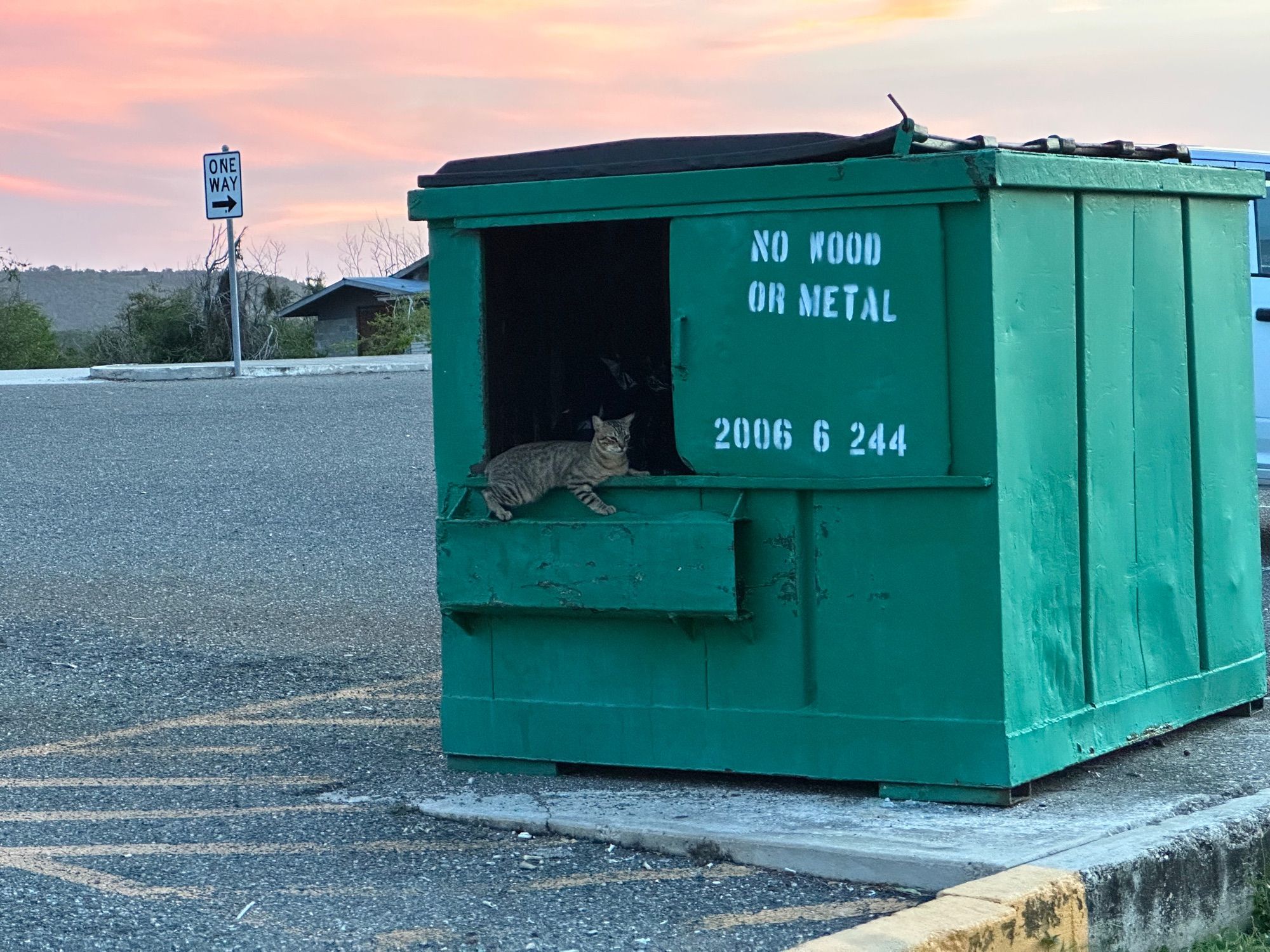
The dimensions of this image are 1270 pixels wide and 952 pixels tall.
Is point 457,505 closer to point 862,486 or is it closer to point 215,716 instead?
point 862,486

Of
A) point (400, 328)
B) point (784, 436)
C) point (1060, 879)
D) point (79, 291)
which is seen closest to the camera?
point (1060, 879)

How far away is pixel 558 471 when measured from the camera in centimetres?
518

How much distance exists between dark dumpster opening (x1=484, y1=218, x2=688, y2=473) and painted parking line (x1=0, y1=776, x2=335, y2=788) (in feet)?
4.91

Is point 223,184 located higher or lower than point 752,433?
higher

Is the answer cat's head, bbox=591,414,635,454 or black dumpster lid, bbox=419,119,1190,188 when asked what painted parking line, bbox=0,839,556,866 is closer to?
cat's head, bbox=591,414,635,454

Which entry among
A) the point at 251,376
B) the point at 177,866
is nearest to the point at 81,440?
the point at 251,376

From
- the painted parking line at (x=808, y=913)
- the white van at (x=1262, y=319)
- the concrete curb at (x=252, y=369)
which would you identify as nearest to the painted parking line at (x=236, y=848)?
the painted parking line at (x=808, y=913)

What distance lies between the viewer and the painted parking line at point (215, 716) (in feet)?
19.7

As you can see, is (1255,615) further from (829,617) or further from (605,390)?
(605,390)

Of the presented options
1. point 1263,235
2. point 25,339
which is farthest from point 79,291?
point 1263,235

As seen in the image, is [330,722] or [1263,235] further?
[1263,235]

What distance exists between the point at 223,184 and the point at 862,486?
15418 millimetres

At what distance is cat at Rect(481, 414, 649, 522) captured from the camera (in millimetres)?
5148

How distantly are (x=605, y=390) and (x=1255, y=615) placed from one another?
260cm
